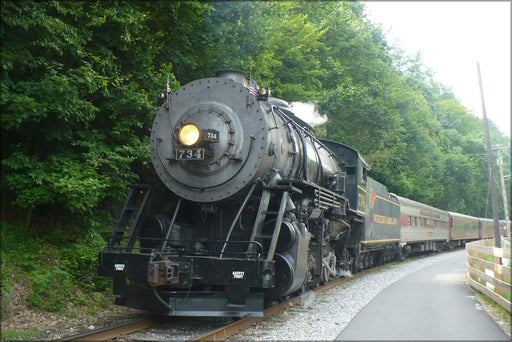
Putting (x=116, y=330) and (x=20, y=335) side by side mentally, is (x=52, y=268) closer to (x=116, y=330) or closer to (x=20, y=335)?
(x=20, y=335)

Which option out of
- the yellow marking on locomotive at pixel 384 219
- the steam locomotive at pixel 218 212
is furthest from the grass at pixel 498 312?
the yellow marking on locomotive at pixel 384 219

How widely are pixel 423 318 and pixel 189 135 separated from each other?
13.3ft

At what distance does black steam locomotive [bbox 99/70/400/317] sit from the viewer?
546 cm

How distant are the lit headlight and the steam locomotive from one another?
0.05 ft

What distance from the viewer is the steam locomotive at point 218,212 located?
546 cm

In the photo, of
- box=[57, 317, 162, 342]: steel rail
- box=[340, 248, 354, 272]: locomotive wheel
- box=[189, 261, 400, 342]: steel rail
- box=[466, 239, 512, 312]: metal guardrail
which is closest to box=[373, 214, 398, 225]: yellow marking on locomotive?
box=[340, 248, 354, 272]: locomotive wheel

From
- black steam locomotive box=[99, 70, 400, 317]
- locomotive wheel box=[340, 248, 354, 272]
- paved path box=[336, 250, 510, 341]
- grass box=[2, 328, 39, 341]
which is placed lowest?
grass box=[2, 328, 39, 341]

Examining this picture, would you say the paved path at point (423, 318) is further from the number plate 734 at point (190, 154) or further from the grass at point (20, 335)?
the grass at point (20, 335)

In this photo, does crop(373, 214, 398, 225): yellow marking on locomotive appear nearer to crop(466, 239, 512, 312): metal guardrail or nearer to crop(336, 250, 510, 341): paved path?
crop(466, 239, 512, 312): metal guardrail

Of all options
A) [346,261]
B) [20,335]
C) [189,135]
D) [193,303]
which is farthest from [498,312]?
[20,335]

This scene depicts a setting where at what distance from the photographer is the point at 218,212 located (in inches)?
259

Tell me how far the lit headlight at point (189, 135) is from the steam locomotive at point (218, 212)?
15 mm

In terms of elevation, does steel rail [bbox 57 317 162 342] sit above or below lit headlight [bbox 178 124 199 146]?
Answer: below

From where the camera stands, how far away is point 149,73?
8.86 metres
